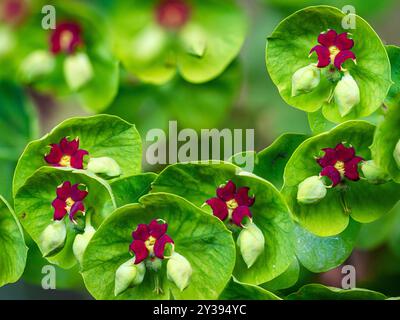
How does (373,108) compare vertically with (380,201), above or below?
above

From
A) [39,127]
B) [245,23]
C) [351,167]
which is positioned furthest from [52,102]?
[351,167]

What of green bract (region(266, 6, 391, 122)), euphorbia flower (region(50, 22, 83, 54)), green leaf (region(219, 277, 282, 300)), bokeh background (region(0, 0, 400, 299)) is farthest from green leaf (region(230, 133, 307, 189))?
euphorbia flower (region(50, 22, 83, 54))

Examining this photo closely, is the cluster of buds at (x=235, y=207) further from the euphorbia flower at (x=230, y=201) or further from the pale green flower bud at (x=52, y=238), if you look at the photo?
the pale green flower bud at (x=52, y=238)

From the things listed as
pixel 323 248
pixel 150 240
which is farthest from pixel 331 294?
pixel 150 240

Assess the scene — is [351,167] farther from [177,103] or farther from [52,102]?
[52,102]

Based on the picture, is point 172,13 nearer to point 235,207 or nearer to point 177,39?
point 177,39
